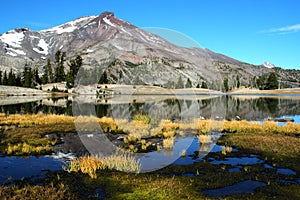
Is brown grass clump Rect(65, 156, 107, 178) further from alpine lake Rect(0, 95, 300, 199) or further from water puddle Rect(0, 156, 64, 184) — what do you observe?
water puddle Rect(0, 156, 64, 184)

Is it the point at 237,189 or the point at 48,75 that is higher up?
the point at 48,75

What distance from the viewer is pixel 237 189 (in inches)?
601

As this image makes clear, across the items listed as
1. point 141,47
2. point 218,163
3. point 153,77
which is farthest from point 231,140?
point 153,77

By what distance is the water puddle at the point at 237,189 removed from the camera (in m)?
14.6

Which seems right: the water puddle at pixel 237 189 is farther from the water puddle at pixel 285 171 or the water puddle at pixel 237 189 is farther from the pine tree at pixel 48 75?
the pine tree at pixel 48 75

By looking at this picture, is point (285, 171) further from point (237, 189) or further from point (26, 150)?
point (26, 150)

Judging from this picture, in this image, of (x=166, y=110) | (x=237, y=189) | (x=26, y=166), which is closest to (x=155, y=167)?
(x=237, y=189)

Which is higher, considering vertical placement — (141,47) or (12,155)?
(141,47)

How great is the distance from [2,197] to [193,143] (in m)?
18.4

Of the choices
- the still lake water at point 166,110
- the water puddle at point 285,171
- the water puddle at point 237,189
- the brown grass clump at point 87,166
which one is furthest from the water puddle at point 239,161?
the still lake water at point 166,110

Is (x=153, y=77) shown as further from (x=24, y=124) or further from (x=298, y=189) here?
(x=298, y=189)

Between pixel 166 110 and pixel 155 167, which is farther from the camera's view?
pixel 166 110

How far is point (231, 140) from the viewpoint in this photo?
29.0 metres

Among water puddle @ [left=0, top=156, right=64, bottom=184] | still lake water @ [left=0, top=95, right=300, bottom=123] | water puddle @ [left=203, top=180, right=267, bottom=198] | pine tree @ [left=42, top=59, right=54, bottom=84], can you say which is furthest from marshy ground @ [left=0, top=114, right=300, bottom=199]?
pine tree @ [left=42, top=59, right=54, bottom=84]
